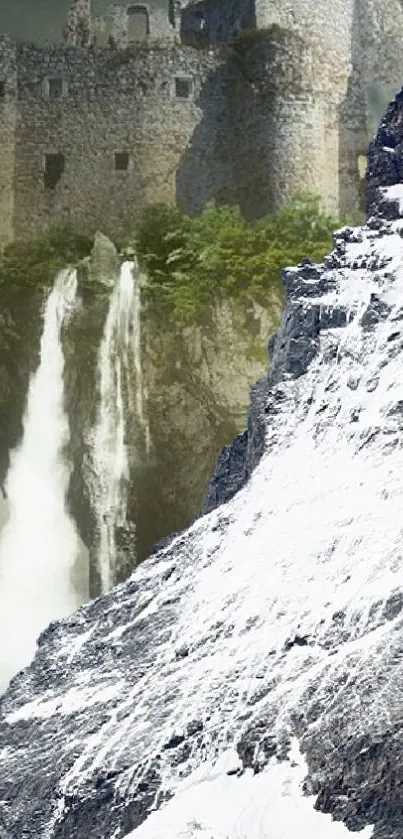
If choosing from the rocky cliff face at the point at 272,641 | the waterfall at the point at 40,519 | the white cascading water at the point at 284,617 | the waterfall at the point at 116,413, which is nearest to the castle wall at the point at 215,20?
the waterfall at the point at 116,413

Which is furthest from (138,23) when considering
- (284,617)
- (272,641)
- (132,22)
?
(272,641)

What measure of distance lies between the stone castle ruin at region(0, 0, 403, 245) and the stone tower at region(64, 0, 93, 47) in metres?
1.83

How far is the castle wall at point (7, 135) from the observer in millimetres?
128500

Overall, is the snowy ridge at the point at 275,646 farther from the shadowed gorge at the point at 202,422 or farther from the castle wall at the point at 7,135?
the castle wall at the point at 7,135

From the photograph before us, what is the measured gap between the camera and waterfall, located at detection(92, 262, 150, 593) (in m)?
122

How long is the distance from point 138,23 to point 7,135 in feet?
23.5

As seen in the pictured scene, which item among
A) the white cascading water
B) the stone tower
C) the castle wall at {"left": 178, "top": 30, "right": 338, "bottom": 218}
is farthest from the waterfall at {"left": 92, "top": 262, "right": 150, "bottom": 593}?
the white cascading water

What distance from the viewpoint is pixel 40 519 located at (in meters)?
123

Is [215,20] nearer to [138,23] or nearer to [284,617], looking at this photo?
[138,23]

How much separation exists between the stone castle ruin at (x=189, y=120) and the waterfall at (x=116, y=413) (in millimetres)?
3243

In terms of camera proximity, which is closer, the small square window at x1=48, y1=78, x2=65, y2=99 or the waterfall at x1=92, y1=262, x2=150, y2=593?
the waterfall at x1=92, y1=262, x2=150, y2=593

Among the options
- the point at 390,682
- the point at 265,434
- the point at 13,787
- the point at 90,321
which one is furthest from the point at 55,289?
the point at 390,682

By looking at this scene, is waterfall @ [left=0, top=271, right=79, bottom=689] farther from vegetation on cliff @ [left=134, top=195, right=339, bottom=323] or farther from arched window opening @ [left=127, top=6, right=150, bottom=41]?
arched window opening @ [left=127, top=6, right=150, bottom=41]

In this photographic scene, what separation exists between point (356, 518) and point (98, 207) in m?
33.1
